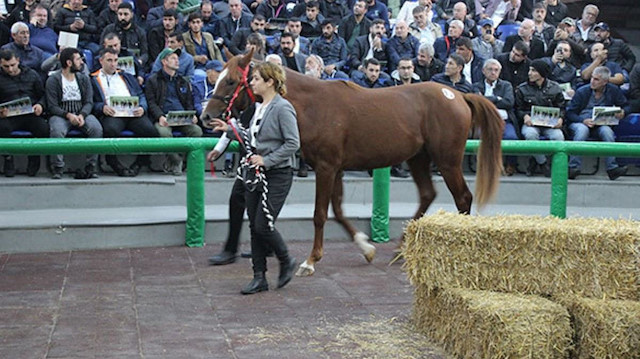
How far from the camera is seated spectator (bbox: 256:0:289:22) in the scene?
47.8ft

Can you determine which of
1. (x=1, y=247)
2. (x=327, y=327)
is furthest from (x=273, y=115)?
(x=1, y=247)

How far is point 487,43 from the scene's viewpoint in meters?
14.5

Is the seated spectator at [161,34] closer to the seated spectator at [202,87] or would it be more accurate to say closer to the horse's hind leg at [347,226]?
the seated spectator at [202,87]

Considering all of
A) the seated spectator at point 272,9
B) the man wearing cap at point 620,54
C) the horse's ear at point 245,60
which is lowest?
the man wearing cap at point 620,54

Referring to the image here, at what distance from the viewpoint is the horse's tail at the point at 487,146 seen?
8.98m

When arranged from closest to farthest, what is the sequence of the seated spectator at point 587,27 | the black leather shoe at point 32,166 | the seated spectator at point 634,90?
1. the black leather shoe at point 32,166
2. the seated spectator at point 634,90
3. the seated spectator at point 587,27

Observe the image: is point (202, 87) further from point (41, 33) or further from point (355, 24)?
point (355, 24)

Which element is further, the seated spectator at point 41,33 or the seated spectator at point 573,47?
the seated spectator at point 573,47

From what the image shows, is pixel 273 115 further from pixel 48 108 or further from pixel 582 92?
pixel 582 92

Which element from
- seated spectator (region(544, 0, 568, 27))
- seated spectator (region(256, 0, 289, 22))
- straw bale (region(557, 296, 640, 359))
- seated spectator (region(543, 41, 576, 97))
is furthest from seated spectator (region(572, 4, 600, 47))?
straw bale (region(557, 296, 640, 359))

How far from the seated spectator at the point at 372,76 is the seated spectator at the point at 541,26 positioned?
3.97 meters

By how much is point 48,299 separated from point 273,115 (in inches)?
90.6

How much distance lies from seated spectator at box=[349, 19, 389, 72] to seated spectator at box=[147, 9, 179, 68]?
9.36ft

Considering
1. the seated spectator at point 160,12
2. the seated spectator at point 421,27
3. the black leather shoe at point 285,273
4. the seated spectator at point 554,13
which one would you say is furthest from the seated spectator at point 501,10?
the black leather shoe at point 285,273
